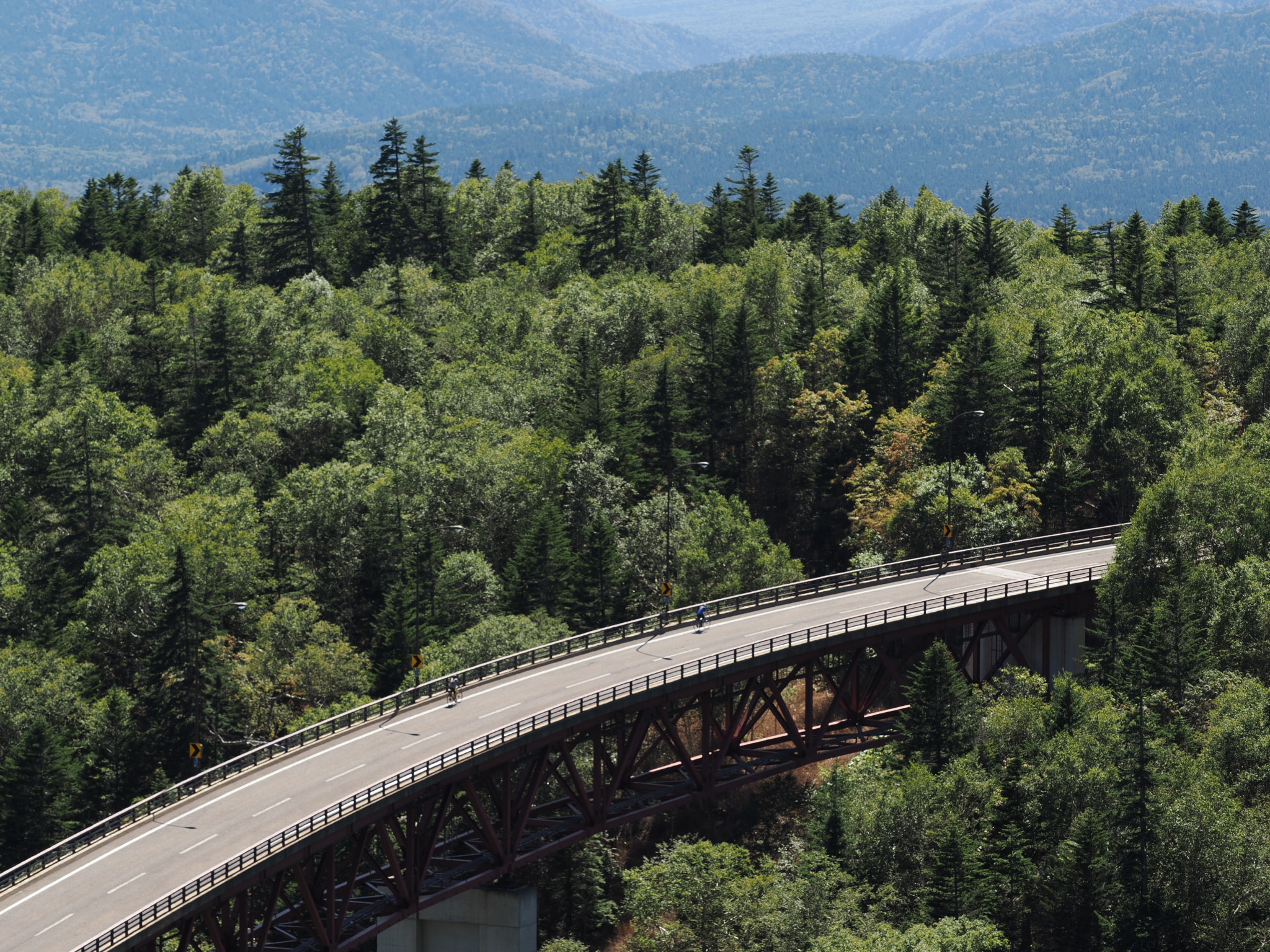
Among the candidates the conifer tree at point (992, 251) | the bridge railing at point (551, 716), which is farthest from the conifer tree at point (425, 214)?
the bridge railing at point (551, 716)

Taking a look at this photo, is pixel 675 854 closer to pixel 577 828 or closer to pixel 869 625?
pixel 577 828

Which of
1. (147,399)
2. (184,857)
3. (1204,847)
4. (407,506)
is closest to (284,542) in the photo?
(407,506)

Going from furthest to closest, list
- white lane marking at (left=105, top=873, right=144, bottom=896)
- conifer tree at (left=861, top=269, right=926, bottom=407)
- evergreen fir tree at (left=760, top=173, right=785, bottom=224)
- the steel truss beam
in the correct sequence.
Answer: evergreen fir tree at (left=760, top=173, right=785, bottom=224) → conifer tree at (left=861, top=269, right=926, bottom=407) → the steel truss beam → white lane marking at (left=105, top=873, right=144, bottom=896)

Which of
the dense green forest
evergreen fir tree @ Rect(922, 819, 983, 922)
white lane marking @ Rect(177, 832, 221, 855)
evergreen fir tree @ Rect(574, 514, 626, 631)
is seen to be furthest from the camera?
evergreen fir tree @ Rect(574, 514, 626, 631)

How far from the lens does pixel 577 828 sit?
7419 centimetres

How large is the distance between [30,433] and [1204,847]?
90548 millimetres

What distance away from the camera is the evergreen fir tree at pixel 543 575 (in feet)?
333

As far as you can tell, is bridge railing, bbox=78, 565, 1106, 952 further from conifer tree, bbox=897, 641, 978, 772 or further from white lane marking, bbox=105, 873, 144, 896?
conifer tree, bbox=897, 641, 978, 772

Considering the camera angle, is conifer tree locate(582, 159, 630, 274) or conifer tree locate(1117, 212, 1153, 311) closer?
conifer tree locate(1117, 212, 1153, 311)

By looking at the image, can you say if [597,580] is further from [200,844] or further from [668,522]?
[200,844]

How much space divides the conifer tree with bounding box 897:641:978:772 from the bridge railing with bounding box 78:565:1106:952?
438 centimetres

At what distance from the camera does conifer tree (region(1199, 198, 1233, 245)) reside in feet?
515

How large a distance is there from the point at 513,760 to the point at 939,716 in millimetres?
20427

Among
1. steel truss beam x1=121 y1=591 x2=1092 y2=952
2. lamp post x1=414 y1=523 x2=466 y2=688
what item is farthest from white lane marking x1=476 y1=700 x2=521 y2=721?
lamp post x1=414 y1=523 x2=466 y2=688
